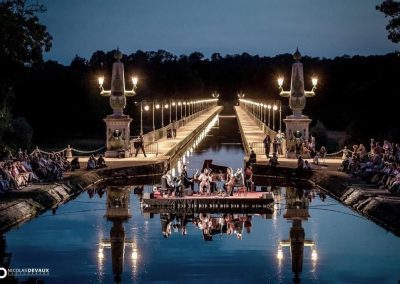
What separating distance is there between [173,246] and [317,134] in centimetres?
6382

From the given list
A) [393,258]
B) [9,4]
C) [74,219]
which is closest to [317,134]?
[9,4]

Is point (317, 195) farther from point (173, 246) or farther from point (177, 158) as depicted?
point (177, 158)

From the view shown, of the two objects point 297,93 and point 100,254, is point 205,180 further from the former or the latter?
point 297,93

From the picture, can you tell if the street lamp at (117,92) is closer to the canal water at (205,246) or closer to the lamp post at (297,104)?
the lamp post at (297,104)

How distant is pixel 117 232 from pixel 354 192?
1005 cm

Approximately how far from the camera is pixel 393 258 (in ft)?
77.6

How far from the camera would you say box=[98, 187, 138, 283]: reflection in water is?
75.0 ft

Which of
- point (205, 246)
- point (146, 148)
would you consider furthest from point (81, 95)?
point (205, 246)

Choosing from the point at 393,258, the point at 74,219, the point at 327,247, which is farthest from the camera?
the point at 74,219

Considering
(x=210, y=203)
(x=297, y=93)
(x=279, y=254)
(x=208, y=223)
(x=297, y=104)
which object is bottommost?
(x=279, y=254)

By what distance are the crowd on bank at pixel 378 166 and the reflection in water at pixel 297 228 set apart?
2.37 metres

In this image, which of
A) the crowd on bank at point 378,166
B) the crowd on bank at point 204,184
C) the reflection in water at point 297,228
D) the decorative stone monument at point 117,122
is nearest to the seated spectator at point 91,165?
the decorative stone monument at point 117,122

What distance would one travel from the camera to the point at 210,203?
104 ft

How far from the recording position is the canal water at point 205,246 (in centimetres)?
2175
